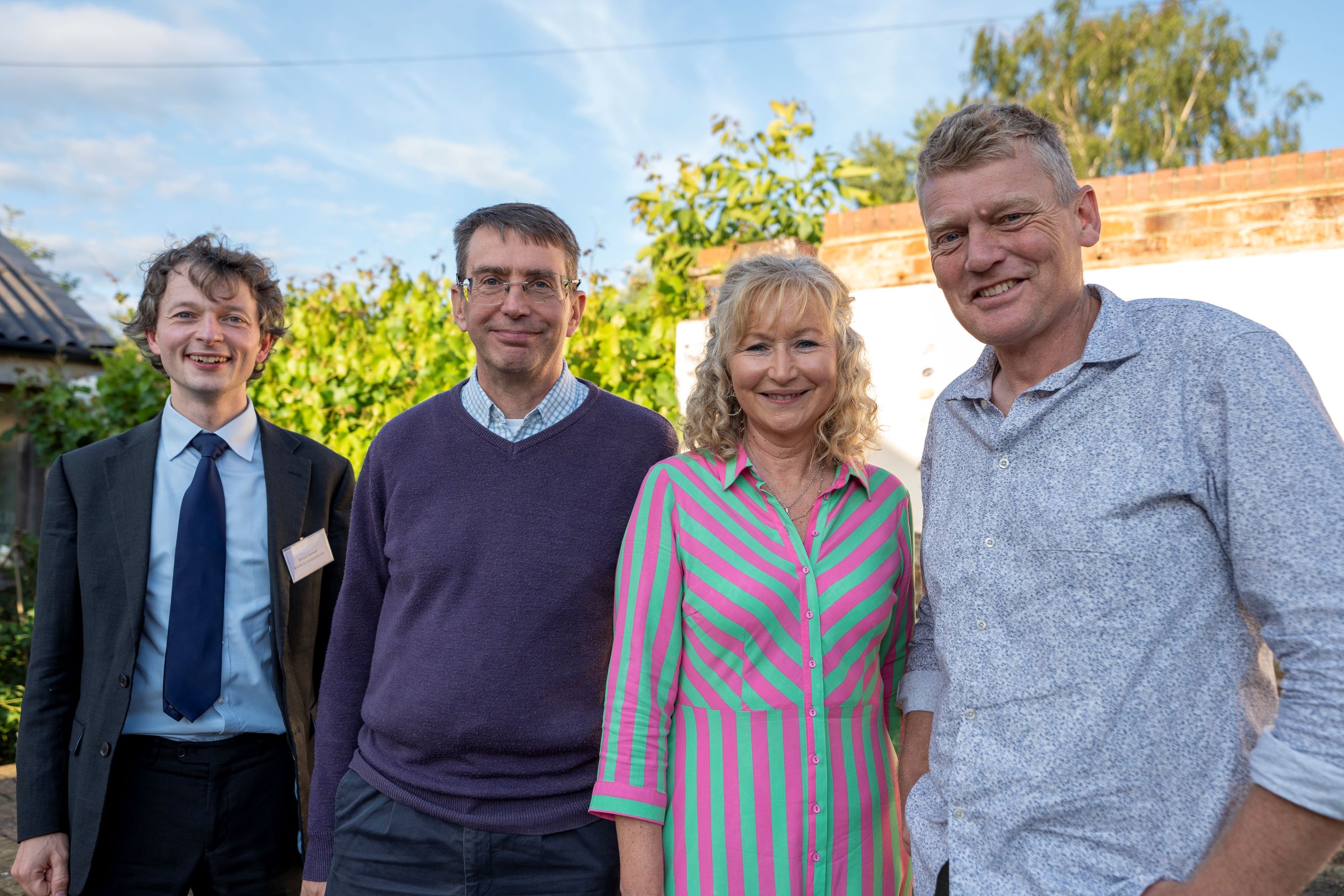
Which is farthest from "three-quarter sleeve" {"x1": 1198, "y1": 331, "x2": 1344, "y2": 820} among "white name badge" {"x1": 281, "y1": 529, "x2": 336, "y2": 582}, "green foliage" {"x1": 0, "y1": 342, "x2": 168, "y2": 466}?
"green foliage" {"x1": 0, "y1": 342, "x2": 168, "y2": 466}

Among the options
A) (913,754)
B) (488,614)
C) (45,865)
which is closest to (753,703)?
(913,754)

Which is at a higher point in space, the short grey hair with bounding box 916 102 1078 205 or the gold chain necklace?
the short grey hair with bounding box 916 102 1078 205

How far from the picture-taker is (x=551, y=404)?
2.26m

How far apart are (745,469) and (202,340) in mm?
1617

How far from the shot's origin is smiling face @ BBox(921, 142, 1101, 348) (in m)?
1.55

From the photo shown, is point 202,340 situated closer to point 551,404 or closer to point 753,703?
point 551,404

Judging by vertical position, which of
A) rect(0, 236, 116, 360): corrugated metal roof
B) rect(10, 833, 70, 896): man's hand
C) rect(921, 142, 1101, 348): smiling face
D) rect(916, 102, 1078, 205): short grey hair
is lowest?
rect(10, 833, 70, 896): man's hand

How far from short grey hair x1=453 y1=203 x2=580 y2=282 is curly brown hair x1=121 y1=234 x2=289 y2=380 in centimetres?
75

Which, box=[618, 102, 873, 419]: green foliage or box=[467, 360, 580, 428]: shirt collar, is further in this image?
box=[618, 102, 873, 419]: green foliage

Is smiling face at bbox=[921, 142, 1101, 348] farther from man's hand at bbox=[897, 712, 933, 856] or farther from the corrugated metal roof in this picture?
the corrugated metal roof

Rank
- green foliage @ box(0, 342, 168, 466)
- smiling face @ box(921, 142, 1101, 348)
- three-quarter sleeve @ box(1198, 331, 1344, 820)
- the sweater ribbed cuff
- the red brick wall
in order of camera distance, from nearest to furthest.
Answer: three-quarter sleeve @ box(1198, 331, 1344, 820)
smiling face @ box(921, 142, 1101, 348)
the sweater ribbed cuff
the red brick wall
green foliage @ box(0, 342, 168, 466)

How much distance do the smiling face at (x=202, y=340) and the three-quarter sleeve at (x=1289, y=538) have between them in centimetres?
243

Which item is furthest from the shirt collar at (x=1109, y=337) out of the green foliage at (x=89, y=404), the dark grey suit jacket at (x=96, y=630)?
the green foliage at (x=89, y=404)

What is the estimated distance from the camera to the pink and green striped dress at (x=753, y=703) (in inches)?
69.7
